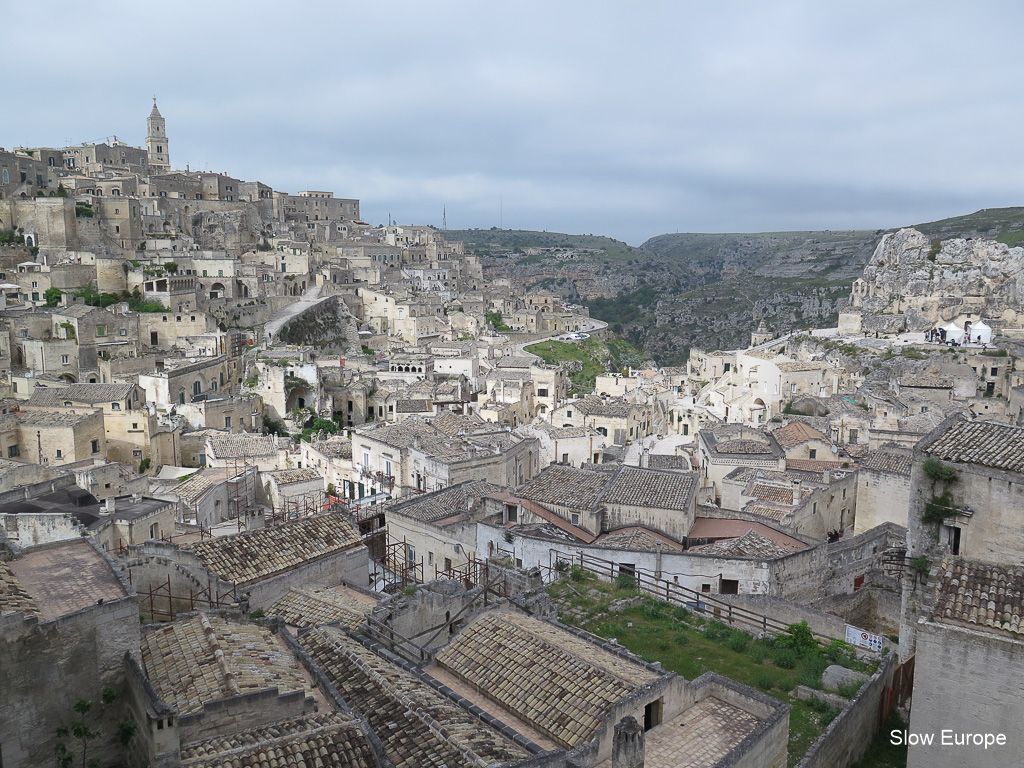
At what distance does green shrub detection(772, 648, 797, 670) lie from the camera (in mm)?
13958

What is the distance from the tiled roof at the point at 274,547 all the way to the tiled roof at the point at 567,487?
6.37 metres

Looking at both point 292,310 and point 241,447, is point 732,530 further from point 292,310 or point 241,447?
point 292,310

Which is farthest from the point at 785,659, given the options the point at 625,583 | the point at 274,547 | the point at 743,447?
the point at 743,447

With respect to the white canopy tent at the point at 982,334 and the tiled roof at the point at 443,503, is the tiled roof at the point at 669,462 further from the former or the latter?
the white canopy tent at the point at 982,334

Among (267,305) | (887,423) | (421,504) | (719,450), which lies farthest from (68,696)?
(267,305)

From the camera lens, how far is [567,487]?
2270 cm

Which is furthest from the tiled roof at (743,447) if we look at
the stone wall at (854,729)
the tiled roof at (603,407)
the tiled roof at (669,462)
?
the stone wall at (854,729)

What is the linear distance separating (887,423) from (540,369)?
24.2 m

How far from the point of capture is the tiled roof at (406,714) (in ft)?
29.5

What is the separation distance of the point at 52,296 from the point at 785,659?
60.9 meters

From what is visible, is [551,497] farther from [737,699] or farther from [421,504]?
[737,699]

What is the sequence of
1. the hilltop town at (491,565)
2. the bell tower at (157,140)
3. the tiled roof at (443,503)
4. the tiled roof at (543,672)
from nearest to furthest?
the hilltop town at (491,565), the tiled roof at (543,672), the tiled roof at (443,503), the bell tower at (157,140)

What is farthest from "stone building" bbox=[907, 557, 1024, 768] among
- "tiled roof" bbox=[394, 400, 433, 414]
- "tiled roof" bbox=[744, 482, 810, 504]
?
"tiled roof" bbox=[394, 400, 433, 414]

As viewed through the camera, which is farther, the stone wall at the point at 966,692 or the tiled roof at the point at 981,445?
the tiled roof at the point at 981,445
